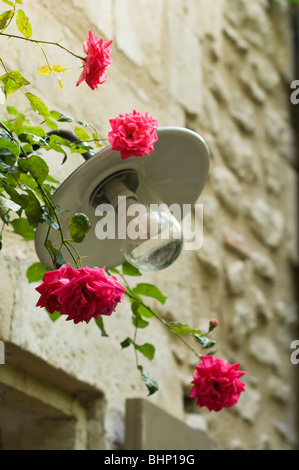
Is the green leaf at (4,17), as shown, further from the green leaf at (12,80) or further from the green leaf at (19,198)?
the green leaf at (19,198)

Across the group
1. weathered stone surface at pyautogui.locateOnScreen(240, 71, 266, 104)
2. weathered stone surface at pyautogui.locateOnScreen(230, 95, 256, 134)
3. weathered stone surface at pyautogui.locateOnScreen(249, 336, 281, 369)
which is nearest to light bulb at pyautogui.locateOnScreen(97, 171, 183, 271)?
weathered stone surface at pyautogui.locateOnScreen(249, 336, 281, 369)

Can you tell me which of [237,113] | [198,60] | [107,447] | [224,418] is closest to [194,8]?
[198,60]

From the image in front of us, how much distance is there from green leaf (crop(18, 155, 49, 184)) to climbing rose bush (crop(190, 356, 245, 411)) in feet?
1.40

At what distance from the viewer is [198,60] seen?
252cm

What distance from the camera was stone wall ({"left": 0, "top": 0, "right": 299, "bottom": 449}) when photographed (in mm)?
1606

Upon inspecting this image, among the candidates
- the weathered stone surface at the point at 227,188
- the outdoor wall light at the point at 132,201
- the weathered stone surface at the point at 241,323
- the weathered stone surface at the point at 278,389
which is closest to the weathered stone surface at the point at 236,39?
the weathered stone surface at the point at 227,188

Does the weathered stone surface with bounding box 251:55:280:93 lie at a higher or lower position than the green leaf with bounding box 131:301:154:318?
higher

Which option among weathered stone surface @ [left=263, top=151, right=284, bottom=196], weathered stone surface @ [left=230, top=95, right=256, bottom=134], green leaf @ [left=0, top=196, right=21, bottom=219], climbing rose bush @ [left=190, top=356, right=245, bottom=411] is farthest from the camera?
weathered stone surface @ [left=263, top=151, right=284, bottom=196]

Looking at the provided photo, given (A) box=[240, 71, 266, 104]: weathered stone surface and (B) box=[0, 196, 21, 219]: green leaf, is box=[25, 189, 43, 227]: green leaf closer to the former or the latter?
(B) box=[0, 196, 21, 219]: green leaf

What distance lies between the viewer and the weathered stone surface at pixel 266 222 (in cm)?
264

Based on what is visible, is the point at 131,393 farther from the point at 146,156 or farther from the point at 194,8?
the point at 194,8

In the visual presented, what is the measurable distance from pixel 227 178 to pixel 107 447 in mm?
1199

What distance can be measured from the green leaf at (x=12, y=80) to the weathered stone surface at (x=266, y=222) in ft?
5.13

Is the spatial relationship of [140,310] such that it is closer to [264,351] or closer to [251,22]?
[264,351]
